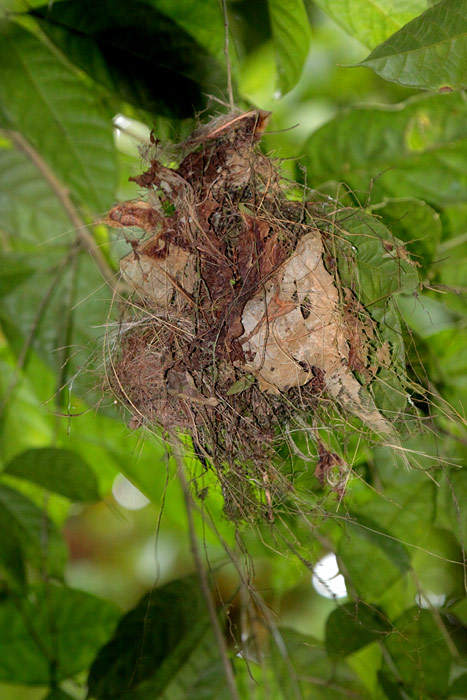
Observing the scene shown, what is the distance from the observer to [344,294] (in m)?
0.74

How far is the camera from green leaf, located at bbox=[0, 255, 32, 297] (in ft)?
3.85

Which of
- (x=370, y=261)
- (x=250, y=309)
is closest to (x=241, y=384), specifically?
(x=250, y=309)

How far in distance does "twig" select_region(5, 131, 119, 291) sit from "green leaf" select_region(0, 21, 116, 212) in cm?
18

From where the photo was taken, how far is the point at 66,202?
1199 mm

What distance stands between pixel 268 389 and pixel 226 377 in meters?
0.05

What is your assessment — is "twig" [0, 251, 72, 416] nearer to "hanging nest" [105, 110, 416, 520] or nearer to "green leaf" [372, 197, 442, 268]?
"hanging nest" [105, 110, 416, 520]

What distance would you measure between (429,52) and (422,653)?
2.89ft

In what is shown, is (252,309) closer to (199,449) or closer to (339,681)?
(199,449)

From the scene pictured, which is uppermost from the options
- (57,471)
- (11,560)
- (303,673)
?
(57,471)

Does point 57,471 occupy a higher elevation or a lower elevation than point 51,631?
higher

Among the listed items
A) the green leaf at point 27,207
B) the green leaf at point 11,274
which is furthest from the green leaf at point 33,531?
the green leaf at point 27,207

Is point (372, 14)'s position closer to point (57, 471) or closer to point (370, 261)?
point (370, 261)

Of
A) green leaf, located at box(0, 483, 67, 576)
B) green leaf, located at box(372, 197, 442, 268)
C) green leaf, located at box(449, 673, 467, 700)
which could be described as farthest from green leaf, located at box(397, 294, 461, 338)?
green leaf, located at box(0, 483, 67, 576)

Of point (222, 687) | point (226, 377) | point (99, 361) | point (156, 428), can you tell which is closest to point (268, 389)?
point (226, 377)
